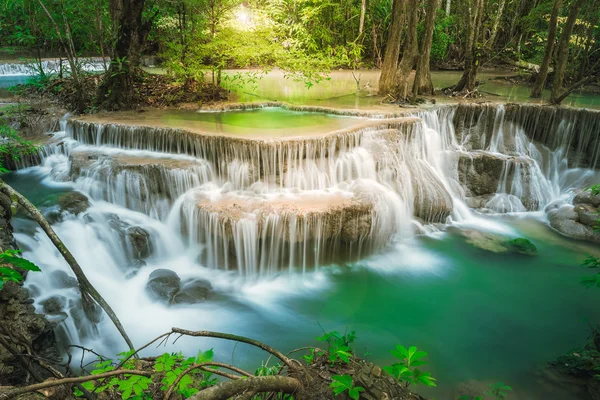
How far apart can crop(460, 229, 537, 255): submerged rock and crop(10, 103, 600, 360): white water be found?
47cm

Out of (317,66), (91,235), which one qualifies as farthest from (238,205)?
(317,66)

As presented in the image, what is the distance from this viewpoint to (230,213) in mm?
6875

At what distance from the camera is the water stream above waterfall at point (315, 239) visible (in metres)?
5.82

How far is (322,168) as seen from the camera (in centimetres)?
818

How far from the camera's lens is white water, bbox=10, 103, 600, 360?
6344 mm

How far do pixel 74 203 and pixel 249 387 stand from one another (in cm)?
683

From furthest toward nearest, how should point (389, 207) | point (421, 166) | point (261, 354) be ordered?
point (421, 166), point (389, 207), point (261, 354)

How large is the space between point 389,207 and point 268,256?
2706 mm

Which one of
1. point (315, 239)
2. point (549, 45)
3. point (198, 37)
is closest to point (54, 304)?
point (315, 239)

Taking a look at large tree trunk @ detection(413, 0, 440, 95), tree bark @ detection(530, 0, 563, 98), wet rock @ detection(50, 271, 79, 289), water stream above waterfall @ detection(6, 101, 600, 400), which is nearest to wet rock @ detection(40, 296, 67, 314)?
water stream above waterfall @ detection(6, 101, 600, 400)

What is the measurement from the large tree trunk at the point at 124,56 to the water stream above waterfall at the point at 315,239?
4.14 ft

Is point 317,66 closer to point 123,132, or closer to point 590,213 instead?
point 123,132

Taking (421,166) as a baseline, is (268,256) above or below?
below

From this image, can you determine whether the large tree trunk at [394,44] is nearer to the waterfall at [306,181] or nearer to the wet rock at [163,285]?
the waterfall at [306,181]
